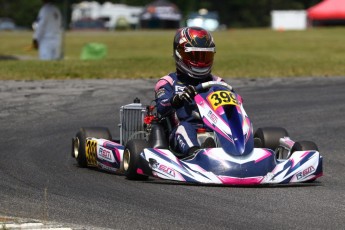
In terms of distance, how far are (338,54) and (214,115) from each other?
64.3 feet

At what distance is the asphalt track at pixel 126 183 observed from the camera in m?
6.24

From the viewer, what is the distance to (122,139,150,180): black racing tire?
806 cm

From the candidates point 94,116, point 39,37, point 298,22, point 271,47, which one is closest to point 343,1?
point 298,22

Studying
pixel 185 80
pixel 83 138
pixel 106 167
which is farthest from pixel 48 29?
pixel 106 167

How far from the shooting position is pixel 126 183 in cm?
796

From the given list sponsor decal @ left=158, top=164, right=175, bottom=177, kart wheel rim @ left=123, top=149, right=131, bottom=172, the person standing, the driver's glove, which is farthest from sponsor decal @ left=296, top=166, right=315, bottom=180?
the person standing

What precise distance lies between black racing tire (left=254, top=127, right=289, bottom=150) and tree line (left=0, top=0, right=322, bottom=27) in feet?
254

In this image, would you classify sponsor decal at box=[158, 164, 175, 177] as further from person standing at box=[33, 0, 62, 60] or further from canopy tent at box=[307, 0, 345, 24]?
canopy tent at box=[307, 0, 345, 24]

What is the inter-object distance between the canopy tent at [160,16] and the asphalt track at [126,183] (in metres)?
58.8

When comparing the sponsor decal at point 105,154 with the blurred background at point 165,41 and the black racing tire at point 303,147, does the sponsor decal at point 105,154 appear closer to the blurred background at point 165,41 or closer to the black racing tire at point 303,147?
the black racing tire at point 303,147

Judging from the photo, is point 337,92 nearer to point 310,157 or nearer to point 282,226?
point 310,157

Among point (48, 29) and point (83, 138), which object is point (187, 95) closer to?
point (83, 138)

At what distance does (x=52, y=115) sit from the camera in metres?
12.8

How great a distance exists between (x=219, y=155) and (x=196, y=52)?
1.32m
